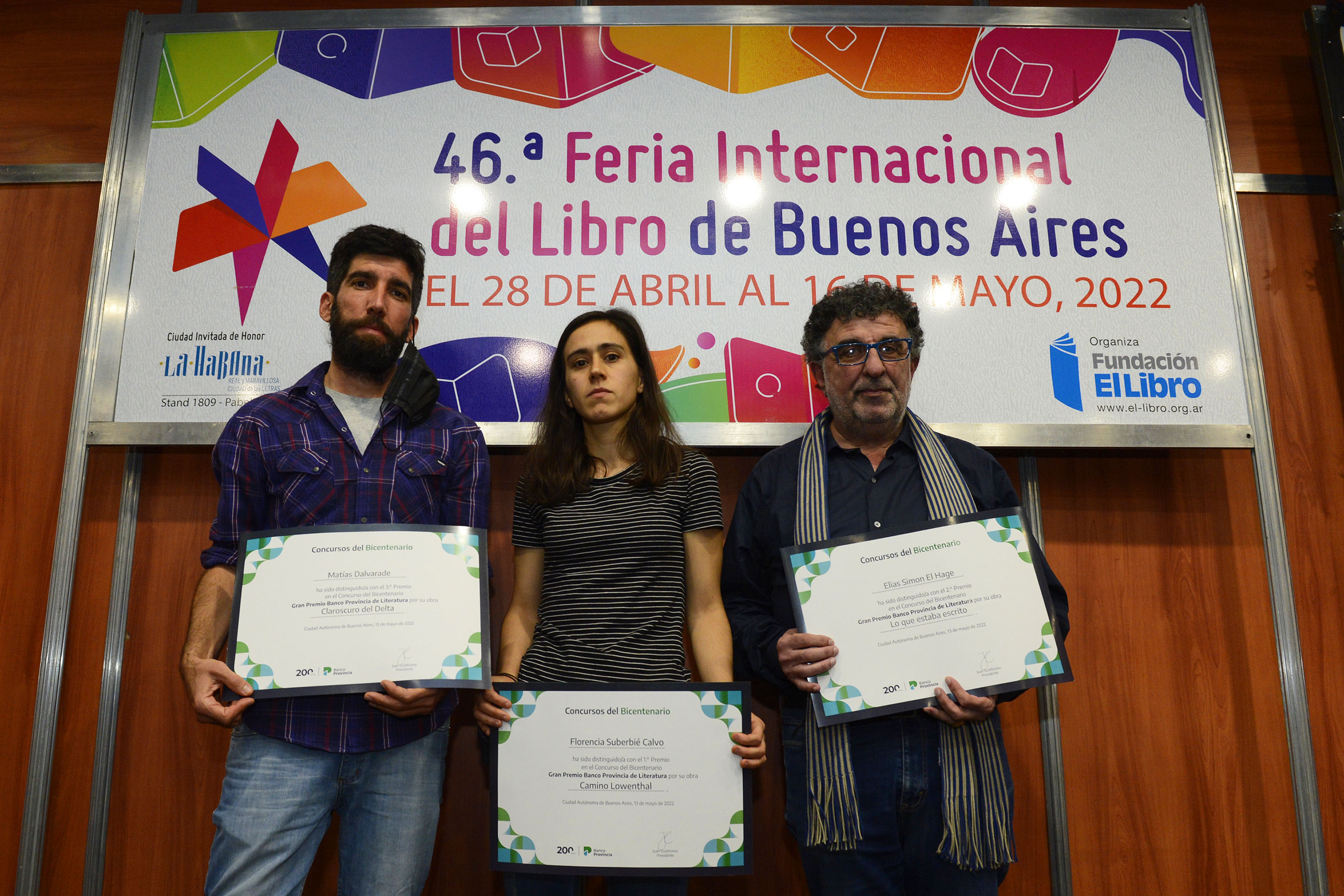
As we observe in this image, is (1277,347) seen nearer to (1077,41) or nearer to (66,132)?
(1077,41)

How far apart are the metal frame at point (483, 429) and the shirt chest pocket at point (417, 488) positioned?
47 cm

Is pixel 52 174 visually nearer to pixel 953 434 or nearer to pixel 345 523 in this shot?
pixel 345 523

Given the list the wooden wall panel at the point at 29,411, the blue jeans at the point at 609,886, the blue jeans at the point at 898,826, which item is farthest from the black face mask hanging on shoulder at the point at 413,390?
the wooden wall panel at the point at 29,411

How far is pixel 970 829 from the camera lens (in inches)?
63.4

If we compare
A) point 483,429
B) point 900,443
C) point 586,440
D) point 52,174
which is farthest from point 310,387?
point 52,174

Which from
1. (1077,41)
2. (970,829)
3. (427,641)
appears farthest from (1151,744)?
(1077,41)

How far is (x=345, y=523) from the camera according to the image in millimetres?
1730

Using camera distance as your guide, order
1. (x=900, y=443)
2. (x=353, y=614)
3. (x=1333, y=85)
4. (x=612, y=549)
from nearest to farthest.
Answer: (x=353, y=614) < (x=612, y=549) < (x=900, y=443) < (x=1333, y=85)

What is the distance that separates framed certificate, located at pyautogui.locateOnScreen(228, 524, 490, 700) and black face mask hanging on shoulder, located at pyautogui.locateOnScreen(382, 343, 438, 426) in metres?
0.35

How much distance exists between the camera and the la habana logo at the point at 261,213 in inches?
96.1

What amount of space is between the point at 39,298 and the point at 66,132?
623mm

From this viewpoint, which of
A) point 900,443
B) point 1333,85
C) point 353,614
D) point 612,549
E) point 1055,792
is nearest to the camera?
point 353,614

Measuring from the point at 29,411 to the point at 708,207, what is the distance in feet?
7.48

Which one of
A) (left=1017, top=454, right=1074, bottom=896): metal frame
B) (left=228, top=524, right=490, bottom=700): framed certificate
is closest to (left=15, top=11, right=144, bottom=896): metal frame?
(left=228, top=524, right=490, bottom=700): framed certificate
